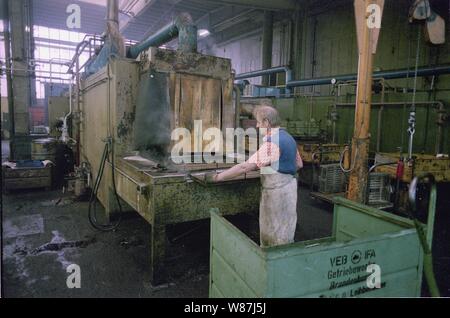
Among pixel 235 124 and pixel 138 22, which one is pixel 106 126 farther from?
pixel 138 22

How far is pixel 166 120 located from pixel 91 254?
1.76m

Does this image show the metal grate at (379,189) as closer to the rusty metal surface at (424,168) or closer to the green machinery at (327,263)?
the rusty metal surface at (424,168)

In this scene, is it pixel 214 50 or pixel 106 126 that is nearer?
pixel 106 126

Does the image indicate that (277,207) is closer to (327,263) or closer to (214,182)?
(214,182)

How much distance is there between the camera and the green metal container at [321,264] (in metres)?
1.63

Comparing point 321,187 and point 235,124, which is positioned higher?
point 235,124

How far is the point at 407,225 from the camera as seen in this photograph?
2162 millimetres

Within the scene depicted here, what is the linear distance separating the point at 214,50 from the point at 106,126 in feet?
41.6

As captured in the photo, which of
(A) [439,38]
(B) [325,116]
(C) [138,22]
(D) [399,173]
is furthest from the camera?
(C) [138,22]

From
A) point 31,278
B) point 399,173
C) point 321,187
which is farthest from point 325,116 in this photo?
point 31,278

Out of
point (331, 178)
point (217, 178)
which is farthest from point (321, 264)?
point (331, 178)

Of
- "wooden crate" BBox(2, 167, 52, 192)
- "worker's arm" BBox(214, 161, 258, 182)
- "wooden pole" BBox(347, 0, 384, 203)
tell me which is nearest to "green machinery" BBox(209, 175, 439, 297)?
"worker's arm" BBox(214, 161, 258, 182)

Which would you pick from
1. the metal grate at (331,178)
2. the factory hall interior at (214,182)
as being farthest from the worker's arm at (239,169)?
the metal grate at (331,178)

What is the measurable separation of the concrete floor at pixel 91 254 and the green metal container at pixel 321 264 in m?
1.11
